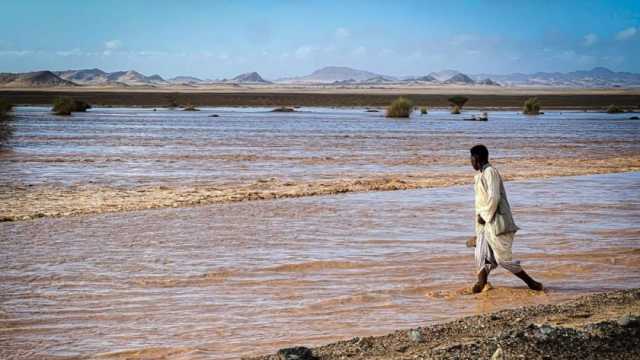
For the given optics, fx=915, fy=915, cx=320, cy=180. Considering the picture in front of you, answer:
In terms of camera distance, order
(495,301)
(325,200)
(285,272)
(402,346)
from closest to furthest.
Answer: (402,346), (495,301), (285,272), (325,200)

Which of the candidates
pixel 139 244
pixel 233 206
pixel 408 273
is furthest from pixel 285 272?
pixel 233 206

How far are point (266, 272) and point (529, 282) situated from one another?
2.96 metres

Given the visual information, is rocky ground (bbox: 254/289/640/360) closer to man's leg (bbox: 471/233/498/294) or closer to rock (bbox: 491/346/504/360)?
rock (bbox: 491/346/504/360)

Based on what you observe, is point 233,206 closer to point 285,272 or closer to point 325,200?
point 325,200

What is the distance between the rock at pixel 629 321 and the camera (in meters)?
6.81

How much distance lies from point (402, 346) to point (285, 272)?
3.88 metres

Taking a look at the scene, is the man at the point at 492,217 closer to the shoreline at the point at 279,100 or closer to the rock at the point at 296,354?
the rock at the point at 296,354

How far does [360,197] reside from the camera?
17375 mm

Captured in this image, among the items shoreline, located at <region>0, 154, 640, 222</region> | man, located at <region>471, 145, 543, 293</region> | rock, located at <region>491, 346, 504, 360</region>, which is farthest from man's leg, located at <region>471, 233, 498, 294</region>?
shoreline, located at <region>0, 154, 640, 222</region>

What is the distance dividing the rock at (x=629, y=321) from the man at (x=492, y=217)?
2.11 m

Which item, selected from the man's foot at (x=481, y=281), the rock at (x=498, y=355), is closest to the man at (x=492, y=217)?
the man's foot at (x=481, y=281)

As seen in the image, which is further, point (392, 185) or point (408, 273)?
point (392, 185)

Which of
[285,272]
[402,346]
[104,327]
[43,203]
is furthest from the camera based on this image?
[43,203]

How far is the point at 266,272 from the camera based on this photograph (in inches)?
409
